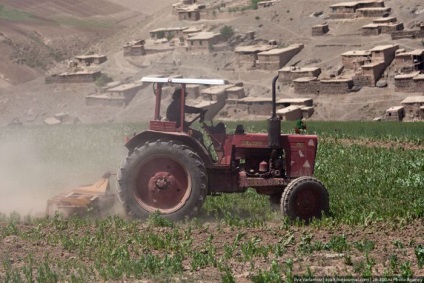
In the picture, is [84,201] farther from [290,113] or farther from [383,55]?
[383,55]

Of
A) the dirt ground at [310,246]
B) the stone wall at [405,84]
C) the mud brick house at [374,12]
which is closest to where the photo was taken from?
the dirt ground at [310,246]

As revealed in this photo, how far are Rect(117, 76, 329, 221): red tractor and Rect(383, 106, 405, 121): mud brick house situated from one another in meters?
29.4

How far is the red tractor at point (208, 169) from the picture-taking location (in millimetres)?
18359

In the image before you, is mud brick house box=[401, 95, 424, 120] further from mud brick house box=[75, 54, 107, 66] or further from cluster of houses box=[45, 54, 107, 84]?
mud brick house box=[75, 54, 107, 66]

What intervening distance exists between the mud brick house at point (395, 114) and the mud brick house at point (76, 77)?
23.9 meters

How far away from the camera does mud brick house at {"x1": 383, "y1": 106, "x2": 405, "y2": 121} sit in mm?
47875

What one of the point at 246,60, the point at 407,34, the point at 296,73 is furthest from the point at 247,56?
the point at 407,34

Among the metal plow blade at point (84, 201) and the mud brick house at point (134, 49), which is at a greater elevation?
the metal plow blade at point (84, 201)

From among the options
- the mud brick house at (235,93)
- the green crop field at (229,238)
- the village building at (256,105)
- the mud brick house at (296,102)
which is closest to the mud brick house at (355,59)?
the mud brick house at (296,102)

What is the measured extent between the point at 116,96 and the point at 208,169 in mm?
41617

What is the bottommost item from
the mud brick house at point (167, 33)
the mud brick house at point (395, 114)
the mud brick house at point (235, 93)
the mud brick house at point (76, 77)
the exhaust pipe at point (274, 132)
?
the mud brick house at point (395, 114)

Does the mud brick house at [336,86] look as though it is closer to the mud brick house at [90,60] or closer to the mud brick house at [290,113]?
the mud brick house at [290,113]

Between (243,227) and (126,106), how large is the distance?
41.2m

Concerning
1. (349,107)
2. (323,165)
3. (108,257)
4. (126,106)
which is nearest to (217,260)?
(108,257)
